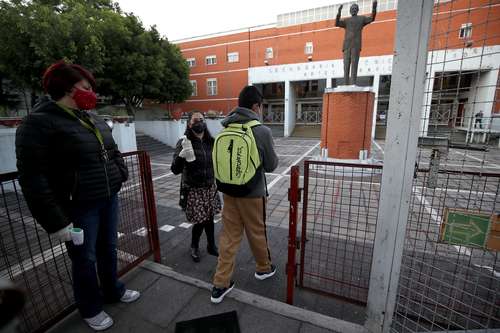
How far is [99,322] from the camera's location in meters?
1.77

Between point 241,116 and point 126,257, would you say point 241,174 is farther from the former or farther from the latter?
point 126,257

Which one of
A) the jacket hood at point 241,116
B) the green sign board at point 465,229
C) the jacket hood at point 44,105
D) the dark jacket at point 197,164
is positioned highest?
the jacket hood at point 44,105

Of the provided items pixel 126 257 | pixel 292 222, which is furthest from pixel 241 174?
pixel 126 257

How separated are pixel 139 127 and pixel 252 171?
45.5 ft

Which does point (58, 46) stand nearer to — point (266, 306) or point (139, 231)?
point (139, 231)

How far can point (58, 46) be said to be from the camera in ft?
27.2

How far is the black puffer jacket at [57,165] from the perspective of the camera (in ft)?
4.43

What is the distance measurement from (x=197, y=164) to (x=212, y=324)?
4.47ft

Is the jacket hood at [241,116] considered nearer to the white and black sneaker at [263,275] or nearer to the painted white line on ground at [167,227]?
the white and black sneaker at [263,275]

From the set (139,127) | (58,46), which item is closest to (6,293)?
(58,46)

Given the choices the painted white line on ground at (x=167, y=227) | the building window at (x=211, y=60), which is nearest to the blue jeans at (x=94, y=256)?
the painted white line on ground at (x=167, y=227)

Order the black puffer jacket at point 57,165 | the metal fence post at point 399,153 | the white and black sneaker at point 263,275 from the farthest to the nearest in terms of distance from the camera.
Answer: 1. the white and black sneaker at point 263,275
2. the black puffer jacket at point 57,165
3. the metal fence post at point 399,153

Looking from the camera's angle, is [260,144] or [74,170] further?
[260,144]

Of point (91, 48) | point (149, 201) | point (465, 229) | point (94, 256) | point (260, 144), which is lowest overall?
point (94, 256)
